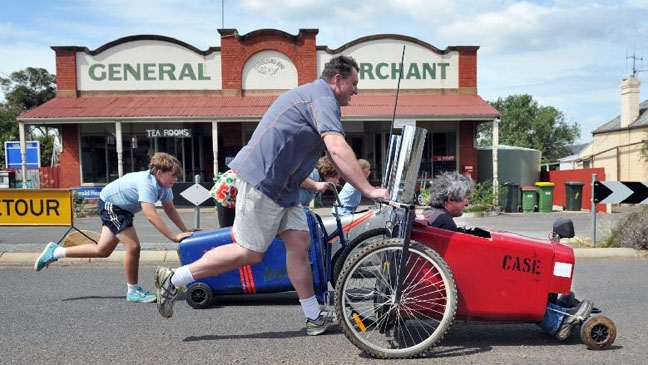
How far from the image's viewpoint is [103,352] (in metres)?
3.59

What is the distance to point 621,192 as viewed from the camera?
8047mm

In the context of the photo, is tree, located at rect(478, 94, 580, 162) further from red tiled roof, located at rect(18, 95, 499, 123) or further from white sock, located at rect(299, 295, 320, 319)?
white sock, located at rect(299, 295, 320, 319)

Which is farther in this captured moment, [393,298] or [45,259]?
[45,259]

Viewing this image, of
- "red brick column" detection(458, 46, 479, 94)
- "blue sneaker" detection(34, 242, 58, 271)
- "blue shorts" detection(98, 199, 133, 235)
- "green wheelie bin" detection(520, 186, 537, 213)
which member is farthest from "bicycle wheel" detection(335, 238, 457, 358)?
"red brick column" detection(458, 46, 479, 94)

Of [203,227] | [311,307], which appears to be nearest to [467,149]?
[203,227]

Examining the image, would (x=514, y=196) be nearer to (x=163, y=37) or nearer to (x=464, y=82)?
(x=464, y=82)

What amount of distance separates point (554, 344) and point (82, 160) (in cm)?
2084

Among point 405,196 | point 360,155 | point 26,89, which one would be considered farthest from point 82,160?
point 26,89

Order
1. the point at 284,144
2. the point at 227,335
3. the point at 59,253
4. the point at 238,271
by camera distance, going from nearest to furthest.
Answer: the point at 284,144, the point at 227,335, the point at 238,271, the point at 59,253

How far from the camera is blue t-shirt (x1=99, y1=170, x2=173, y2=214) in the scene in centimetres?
485

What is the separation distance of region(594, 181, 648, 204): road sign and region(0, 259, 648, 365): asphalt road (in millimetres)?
2679

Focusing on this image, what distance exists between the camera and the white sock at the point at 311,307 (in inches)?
146

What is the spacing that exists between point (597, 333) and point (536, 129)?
229 feet

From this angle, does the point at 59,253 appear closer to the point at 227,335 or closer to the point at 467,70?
the point at 227,335
